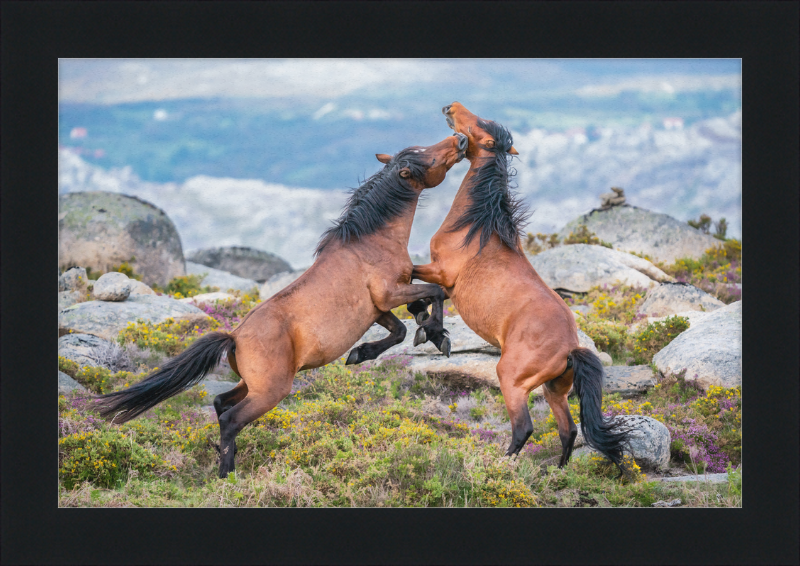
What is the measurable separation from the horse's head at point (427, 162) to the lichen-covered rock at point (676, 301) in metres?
7.12

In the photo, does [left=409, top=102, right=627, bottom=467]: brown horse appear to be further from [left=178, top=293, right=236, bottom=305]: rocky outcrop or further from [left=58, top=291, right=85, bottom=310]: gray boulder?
[left=58, top=291, right=85, bottom=310]: gray boulder

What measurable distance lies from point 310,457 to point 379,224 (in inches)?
103

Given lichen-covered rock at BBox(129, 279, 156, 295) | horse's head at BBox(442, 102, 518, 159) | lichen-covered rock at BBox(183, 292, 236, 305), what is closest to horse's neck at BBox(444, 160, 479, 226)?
horse's head at BBox(442, 102, 518, 159)

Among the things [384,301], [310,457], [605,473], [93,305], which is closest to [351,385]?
[310,457]

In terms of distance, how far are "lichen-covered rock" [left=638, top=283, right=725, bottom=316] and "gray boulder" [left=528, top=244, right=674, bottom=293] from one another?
121cm

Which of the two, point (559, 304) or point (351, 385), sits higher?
point (559, 304)

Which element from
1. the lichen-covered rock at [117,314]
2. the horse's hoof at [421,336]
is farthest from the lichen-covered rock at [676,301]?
the lichen-covered rock at [117,314]

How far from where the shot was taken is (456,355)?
10898 millimetres

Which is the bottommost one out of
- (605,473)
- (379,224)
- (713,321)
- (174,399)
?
(605,473)

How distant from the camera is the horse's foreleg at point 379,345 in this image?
7.20 metres

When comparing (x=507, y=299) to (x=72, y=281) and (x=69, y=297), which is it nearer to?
(x=69, y=297)

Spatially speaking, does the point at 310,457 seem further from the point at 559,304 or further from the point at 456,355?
the point at 456,355

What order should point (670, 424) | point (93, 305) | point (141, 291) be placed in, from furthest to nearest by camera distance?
point (141, 291) < point (93, 305) < point (670, 424)

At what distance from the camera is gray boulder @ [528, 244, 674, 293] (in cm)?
1473
